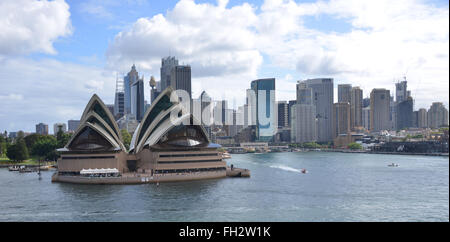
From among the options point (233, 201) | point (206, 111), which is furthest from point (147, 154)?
point (206, 111)

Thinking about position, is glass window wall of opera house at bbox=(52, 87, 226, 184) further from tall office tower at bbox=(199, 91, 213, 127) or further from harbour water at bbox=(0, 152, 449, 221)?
tall office tower at bbox=(199, 91, 213, 127)

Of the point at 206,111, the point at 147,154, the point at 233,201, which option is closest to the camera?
the point at 233,201

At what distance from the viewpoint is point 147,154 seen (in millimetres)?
53469

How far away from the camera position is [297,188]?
43125mm

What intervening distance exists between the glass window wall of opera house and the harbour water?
2.45 m

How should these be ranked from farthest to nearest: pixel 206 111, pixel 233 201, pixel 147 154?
pixel 206 111 → pixel 147 154 → pixel 233 201

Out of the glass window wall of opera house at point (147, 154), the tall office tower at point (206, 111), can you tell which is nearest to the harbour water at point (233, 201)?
the glass window wall of opera house at point (147, 154)

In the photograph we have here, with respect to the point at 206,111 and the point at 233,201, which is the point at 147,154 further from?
the point at 206,111

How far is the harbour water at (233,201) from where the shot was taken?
1156 inches

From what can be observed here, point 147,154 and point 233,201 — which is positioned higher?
point 147,154

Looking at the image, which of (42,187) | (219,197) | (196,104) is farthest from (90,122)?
(196,104)

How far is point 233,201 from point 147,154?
70.3 ft
